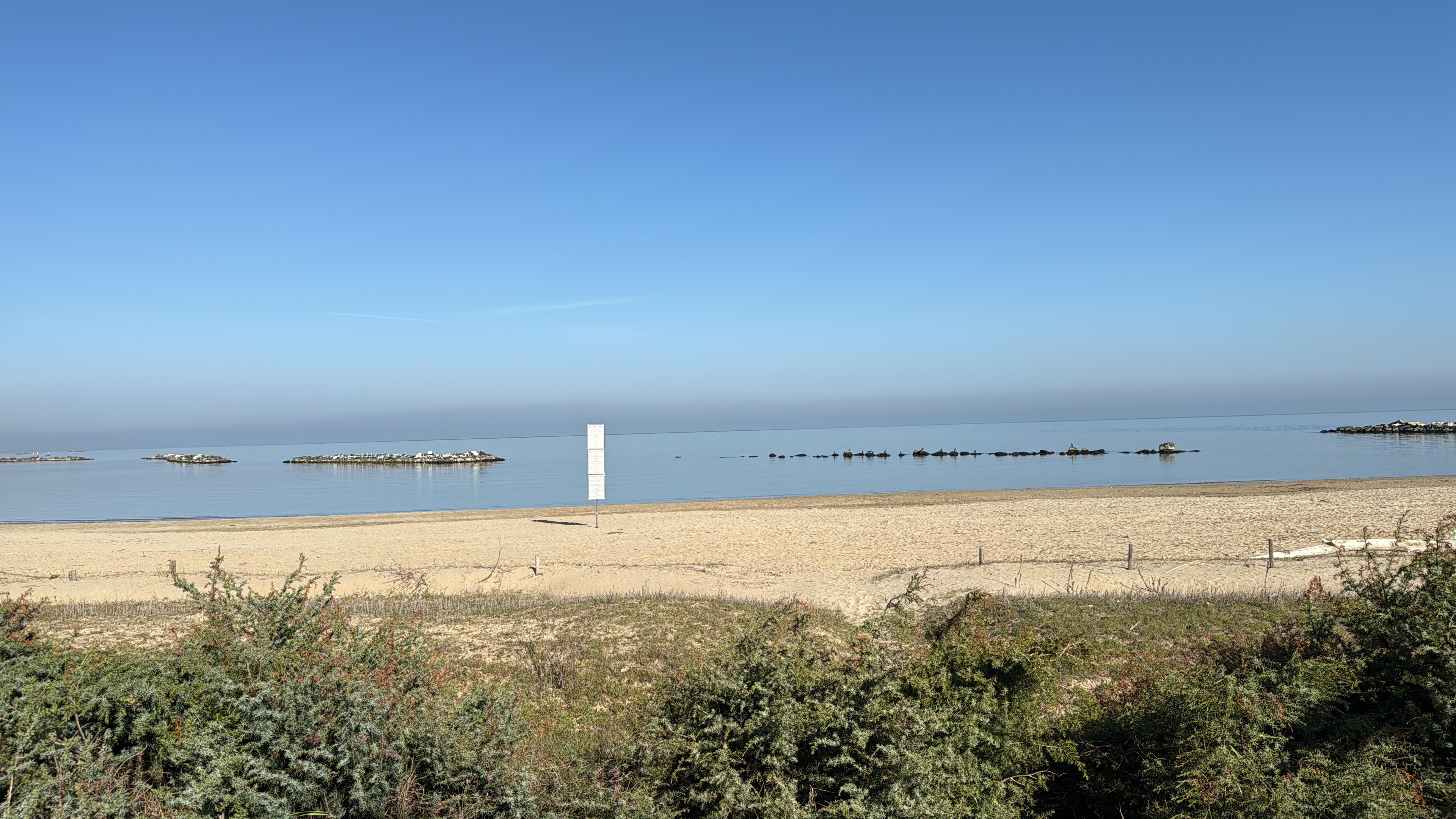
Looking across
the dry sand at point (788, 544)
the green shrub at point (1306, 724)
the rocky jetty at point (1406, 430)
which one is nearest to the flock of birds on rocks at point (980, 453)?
the rocky jetty at point (1406, 430)

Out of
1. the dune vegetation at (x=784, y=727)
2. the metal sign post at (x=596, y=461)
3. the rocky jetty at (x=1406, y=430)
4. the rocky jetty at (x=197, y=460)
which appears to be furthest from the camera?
the rocky jetty at (x=197, y=460)

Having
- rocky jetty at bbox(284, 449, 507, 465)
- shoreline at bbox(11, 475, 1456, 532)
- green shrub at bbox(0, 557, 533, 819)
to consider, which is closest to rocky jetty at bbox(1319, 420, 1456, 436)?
shoreline at bbox(11, 475, 1456, 532)

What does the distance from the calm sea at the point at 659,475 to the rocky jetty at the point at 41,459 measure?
3159 cm

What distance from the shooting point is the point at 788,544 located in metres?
22.9

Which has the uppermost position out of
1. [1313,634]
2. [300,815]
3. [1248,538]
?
[1313,634]

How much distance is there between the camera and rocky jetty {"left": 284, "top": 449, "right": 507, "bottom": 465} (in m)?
87.3

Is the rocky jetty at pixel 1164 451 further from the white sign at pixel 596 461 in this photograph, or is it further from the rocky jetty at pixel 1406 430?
the white sign at pixel 596 461

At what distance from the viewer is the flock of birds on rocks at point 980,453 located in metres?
77.6

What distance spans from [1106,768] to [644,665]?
5451mm

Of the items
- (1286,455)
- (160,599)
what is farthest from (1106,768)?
(1286,455)

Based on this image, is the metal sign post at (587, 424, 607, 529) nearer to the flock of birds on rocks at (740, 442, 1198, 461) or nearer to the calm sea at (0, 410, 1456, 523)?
the calm sea at (0, 410, 1456, 523)

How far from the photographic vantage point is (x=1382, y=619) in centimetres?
521

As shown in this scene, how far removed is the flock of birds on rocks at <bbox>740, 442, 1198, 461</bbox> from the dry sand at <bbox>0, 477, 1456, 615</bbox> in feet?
131

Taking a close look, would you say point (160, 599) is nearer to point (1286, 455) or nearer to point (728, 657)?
point (728, 657)
